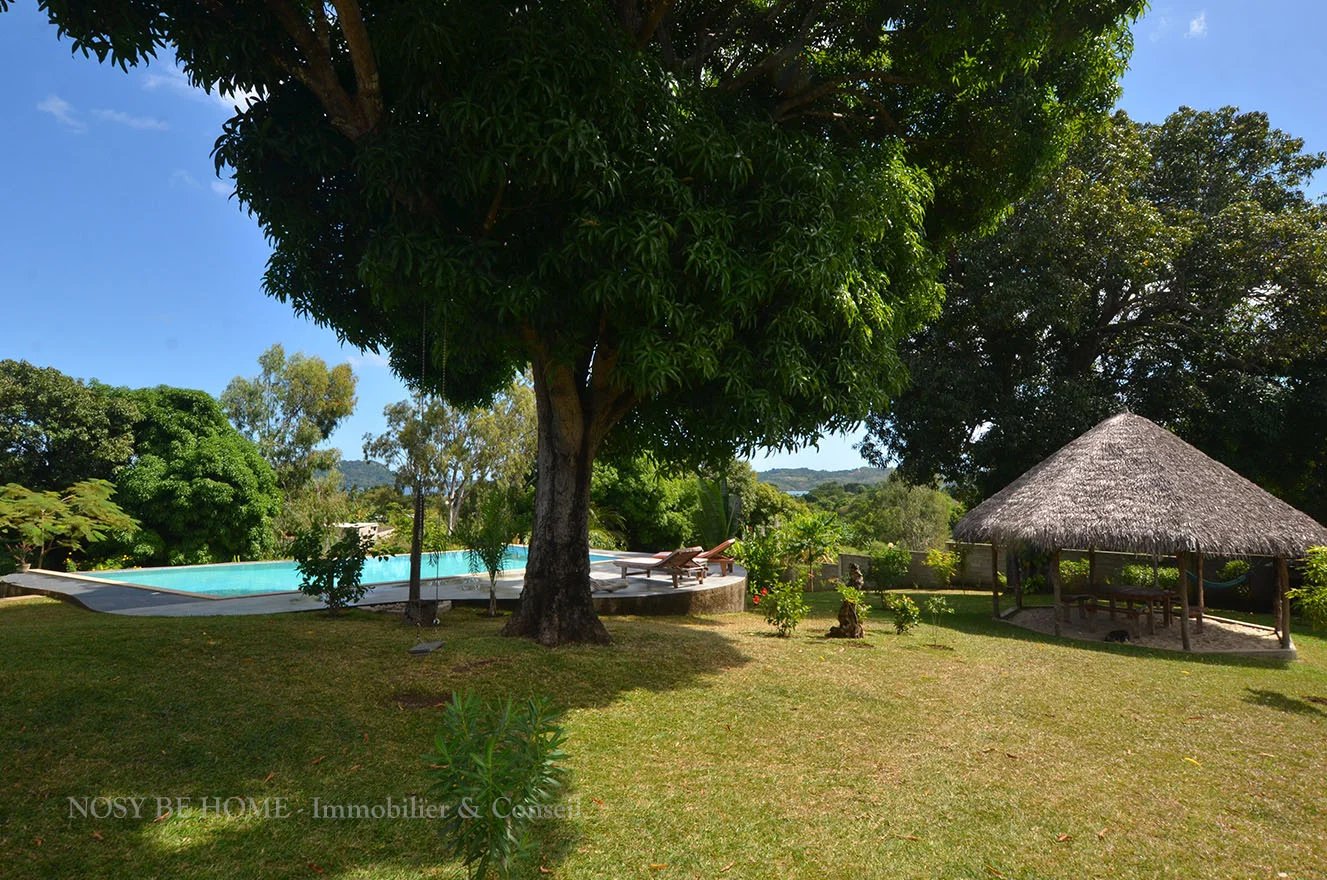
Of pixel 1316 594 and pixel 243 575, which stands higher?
pixel 1316 594

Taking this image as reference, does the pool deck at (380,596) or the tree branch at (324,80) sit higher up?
the tree branch at (324,80)

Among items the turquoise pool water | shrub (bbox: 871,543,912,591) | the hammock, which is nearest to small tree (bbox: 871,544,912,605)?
shrub (bbox: 871,543,912,591)

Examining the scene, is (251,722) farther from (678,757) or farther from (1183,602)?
(1183,602)

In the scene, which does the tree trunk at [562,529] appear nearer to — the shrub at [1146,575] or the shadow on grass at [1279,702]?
the shadow on grass at [1279,702]

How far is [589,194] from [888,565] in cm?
1674

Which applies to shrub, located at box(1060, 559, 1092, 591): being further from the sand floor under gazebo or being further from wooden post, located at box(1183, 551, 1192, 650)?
wooden post, located at box(1183, 551, 1192, 650)

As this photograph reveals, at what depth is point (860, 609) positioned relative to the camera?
35.2 feet

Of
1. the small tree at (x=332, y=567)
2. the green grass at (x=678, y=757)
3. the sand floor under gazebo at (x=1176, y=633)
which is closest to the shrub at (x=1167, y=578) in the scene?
the sand floor under gazebo at (x=1176, y=633)

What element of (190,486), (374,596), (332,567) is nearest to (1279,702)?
(332,567)

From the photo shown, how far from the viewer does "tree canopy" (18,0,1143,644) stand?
6.34 meters

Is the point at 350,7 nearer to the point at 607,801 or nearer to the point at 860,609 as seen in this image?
the point at 607,801

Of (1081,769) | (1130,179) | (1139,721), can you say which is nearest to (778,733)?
(1081,769)

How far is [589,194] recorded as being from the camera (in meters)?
6.36

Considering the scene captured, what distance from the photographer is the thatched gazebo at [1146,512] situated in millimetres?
11445
